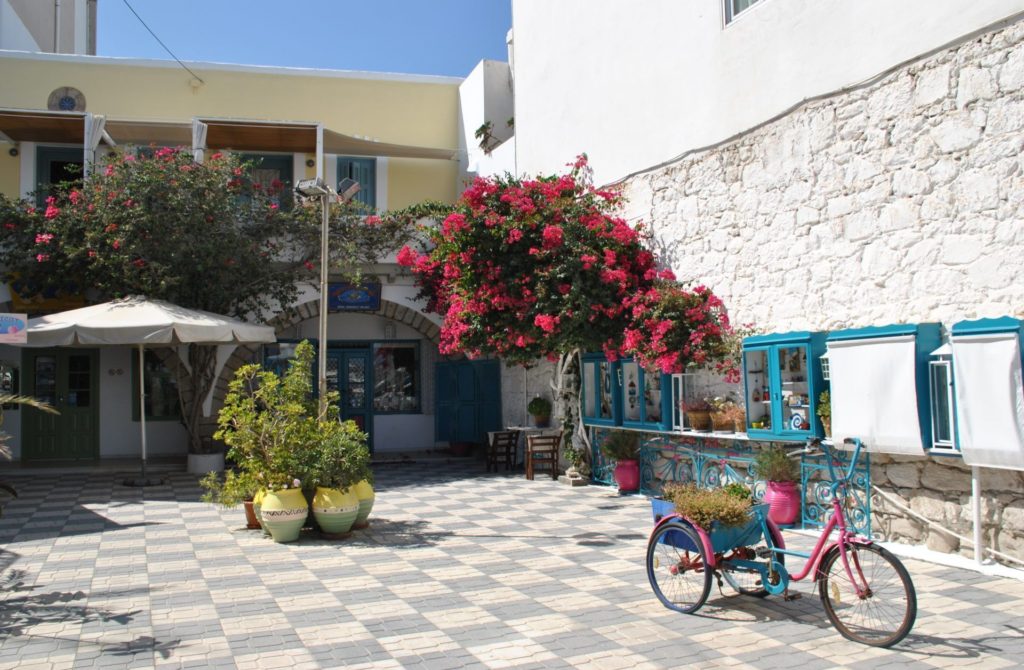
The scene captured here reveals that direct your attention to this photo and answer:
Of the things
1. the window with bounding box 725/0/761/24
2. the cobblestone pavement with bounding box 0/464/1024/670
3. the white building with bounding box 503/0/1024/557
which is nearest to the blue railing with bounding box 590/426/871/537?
the white building with bounding box 503/0/1024/557

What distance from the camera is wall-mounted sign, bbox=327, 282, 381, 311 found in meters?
15.2

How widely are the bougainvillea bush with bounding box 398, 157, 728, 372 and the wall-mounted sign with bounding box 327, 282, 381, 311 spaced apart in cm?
440

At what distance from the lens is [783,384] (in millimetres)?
8023

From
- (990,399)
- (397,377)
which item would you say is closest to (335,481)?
(990,399)

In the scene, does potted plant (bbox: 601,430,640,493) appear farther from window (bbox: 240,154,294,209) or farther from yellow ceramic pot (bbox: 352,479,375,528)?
window (bbox: 240,154,294,209)

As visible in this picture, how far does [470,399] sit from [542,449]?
131 inches

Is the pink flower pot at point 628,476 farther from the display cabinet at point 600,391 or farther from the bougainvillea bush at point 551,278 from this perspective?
the bougainvillea bush at point 551,278

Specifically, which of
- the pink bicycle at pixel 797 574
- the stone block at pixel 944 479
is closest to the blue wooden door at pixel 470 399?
the stone block at pixel 944 479

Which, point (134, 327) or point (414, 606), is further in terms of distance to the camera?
point (134, 327)

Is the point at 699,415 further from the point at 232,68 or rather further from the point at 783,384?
the point at 232,68

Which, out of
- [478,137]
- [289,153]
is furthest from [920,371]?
[289,153]

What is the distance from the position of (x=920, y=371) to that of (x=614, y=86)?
6095 millimetres

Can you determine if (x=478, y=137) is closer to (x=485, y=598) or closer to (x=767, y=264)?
(x=767, y=264)

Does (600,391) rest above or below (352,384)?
below
